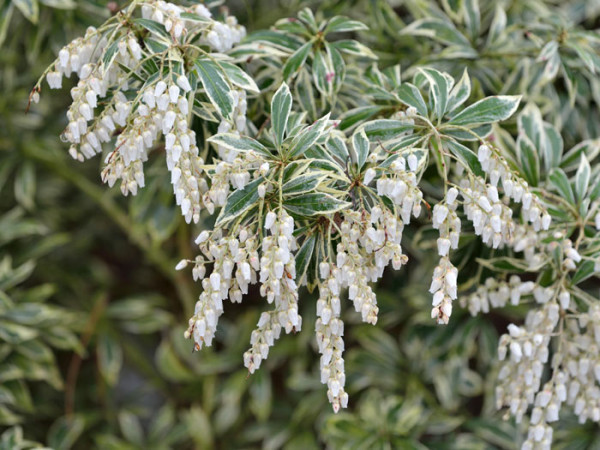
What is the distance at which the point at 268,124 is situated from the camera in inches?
57.6

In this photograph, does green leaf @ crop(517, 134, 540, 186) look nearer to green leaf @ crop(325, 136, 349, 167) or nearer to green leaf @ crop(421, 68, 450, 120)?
green leaf @ crop(421, 68, 450, 120)

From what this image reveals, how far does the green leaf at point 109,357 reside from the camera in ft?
7.36

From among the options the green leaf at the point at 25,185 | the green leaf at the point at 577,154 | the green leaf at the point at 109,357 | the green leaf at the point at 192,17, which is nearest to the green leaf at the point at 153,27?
the green leaf at the point at 192,17

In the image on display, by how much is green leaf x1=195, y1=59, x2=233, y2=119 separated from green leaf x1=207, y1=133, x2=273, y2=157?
4cm

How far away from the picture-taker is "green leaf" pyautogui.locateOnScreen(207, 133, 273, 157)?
3.76ft

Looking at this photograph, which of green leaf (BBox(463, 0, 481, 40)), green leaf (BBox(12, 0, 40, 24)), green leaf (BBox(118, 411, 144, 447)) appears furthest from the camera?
green leaf (BBox(118, 411, 144, 447))

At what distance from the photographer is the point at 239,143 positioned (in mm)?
1157

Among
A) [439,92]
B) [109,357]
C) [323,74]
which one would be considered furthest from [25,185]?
[439,92]

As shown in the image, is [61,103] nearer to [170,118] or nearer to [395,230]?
[170,118]

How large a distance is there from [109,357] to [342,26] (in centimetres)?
146

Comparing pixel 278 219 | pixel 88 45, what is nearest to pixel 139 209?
pixel 88 45

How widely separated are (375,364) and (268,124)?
3.29ft

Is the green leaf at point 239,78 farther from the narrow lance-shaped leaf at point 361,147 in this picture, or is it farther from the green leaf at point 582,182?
the green leaf at point 582,182

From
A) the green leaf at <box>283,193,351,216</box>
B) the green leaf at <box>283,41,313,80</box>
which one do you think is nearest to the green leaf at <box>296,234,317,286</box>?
the green leaf at <box>283,193,351,216</box>
